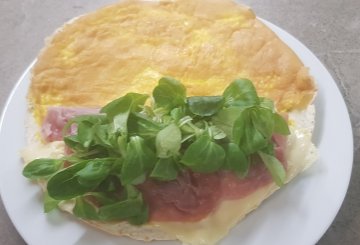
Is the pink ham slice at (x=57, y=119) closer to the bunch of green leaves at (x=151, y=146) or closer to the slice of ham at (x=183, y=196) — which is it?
the bunch of green leaves at (x=151, y=146)

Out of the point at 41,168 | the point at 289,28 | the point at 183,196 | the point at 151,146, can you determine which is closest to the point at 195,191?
the point at 183,196

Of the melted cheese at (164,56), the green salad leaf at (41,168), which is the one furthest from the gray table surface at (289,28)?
the green salad leaf at (41,168)

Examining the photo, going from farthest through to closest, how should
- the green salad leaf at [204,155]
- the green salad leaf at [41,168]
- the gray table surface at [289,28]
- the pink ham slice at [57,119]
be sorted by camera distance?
the gray table surface at [289,28] < the pink ham slice at [57,119] < the green salad leaf at [41,168] < the green salad leaf at [204,155]

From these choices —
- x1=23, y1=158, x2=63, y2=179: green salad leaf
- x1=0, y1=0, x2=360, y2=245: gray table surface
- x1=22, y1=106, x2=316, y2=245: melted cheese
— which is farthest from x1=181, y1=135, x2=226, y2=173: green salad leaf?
x1=0, y1=0, x2=360, y2=245: gray table surface

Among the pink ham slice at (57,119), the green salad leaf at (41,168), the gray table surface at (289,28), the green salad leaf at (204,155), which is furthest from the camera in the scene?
the gray table surface at (289,28)

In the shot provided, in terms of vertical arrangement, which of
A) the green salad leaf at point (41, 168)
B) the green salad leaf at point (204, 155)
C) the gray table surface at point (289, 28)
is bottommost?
the gray table surface at point (289, 28)

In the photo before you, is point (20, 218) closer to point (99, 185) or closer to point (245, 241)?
point (99, 185)

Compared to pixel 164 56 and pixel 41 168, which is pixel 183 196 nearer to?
pixel 41 168

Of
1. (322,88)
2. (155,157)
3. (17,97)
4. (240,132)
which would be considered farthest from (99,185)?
(322,88)
